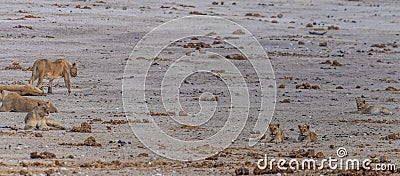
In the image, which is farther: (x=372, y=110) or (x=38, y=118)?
(x=372, y=110)

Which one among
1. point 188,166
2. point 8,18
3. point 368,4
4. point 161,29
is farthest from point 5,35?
point 368,4

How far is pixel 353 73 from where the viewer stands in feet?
108

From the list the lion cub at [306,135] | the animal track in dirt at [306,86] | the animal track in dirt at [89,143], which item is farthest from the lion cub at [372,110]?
the animal track in dirt at [89,143]

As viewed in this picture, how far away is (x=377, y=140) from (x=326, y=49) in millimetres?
25148

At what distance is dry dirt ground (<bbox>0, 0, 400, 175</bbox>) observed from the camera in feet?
41.6

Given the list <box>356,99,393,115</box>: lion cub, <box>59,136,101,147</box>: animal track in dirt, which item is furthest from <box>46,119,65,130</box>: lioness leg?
<box>356,99,393,115</box>: lion cub

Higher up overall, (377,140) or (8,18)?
(8,18)

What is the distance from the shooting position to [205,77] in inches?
1139

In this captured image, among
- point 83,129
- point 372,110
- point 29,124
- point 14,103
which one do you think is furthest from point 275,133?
point 372,110

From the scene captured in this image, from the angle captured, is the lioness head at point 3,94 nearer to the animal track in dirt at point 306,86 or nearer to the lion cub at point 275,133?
the lion cub at point 275,133

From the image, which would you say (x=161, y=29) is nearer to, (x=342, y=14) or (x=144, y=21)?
(x=144, y=21)

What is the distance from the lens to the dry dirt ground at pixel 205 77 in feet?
41.6

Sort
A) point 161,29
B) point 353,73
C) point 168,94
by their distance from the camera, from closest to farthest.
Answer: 1. point 168,94
2. point 353,73
3. point 161,29

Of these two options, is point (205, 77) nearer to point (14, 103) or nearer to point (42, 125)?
point (14, 103)
